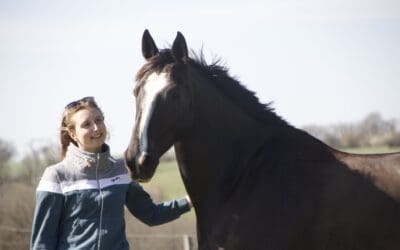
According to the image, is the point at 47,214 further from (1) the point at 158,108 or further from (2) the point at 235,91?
(2) the point at 235,91

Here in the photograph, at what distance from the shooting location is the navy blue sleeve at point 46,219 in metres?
3.99

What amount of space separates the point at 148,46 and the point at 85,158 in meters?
1.01

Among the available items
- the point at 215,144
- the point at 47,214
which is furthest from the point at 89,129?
the point at 215,144

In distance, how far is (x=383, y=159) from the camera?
439 cm

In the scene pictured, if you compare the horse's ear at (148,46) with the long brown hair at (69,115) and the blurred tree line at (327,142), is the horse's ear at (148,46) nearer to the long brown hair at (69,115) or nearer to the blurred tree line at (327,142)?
the long brown hair at (69,115)

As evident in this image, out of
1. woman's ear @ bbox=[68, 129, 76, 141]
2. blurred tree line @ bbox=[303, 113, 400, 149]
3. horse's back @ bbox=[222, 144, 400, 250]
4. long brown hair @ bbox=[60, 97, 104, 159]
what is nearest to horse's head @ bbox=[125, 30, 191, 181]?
long brown hair @ bbox=[60, 97, 104, 159]

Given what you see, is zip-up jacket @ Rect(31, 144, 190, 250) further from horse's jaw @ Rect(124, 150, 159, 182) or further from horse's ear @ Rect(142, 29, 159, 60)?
horse's ear @ Rect(142, 29, 159, 60)

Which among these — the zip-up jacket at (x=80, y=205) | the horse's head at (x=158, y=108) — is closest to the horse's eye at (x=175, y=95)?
the horse's head at (x=158, y=108)

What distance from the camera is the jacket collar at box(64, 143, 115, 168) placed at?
409 cm

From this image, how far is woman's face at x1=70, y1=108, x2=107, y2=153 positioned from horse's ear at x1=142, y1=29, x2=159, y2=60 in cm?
63

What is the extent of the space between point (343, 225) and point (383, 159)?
63cm

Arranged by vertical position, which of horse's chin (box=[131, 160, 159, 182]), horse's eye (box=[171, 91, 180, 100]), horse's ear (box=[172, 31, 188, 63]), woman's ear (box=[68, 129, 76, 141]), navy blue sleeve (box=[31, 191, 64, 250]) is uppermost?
horse's ear (box=[172, 31, 188, 63])

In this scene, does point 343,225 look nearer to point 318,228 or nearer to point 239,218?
point 318,228

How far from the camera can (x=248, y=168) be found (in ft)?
14.5
